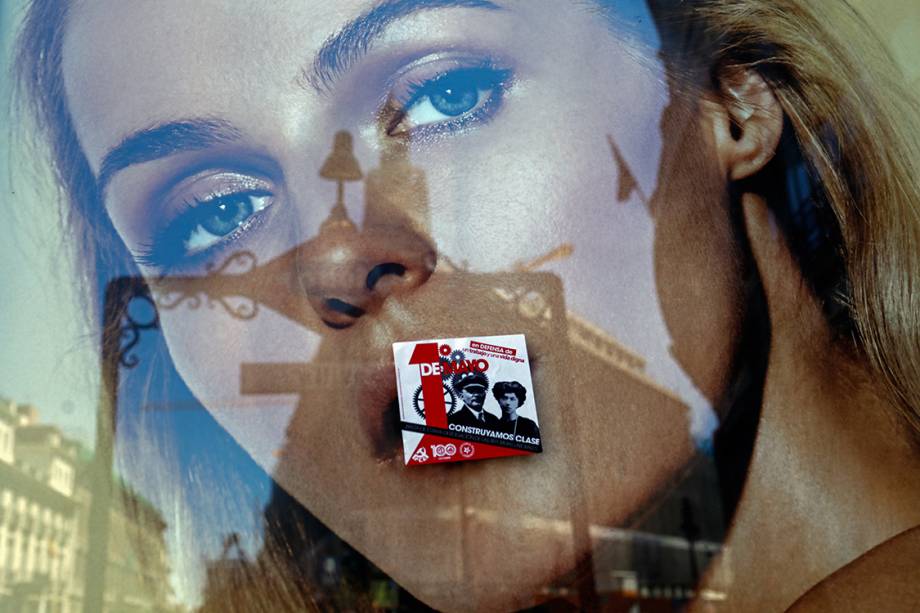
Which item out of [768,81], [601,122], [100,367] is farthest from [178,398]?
[768,81]

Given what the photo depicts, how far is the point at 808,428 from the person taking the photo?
2172 mm

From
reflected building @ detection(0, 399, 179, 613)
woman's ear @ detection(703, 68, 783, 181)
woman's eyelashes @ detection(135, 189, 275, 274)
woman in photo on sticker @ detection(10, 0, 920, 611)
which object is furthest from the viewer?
woman's ear @ detection(703, 68, 783, 181)

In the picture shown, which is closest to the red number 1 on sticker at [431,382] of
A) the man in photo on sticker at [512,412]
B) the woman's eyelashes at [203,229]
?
the man in photo on sticker at [512,412]

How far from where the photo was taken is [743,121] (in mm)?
2352

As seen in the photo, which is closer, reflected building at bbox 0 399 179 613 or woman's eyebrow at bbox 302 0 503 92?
reflected building at bbox 0 399 179 613

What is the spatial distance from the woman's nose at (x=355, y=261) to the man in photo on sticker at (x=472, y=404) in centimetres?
27

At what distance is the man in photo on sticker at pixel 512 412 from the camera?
2090 mm

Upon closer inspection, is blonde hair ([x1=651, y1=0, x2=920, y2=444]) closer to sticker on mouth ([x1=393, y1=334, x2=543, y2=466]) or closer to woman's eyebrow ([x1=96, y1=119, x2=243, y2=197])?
sticker on mouth ([x1=393, y1=334, x2=543, y2=466])

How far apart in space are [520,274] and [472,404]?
361mm

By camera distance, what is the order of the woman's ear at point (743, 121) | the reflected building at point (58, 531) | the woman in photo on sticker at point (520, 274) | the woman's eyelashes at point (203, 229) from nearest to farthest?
the reflected building at point (58, 531) → the woman in photo on sticker at point (520, 274) → the woman's eyelashes at point (203, 229) → the woman's ear at point (743, 121)

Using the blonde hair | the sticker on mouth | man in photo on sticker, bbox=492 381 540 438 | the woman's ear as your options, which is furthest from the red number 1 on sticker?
the blonde hair

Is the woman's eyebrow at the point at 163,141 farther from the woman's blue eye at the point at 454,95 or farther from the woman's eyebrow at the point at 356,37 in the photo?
the woman's blue eye at the point at 454,95

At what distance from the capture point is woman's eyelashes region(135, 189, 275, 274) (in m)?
2.20

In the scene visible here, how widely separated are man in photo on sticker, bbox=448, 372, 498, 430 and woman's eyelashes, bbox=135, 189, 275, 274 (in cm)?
66
